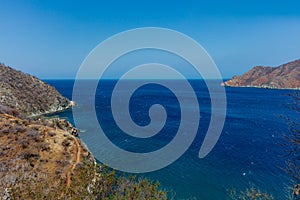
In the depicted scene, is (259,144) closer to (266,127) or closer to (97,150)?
(266,127)

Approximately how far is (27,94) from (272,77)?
157 m

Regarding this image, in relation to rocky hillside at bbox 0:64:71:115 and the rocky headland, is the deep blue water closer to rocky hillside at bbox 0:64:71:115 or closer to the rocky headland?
the rocky headland

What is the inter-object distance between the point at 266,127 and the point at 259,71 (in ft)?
482

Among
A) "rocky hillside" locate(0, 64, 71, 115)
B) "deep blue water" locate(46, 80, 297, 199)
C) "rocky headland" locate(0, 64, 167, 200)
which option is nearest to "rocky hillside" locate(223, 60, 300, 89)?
"deep blue water" locate(46, 80, 297, 199)

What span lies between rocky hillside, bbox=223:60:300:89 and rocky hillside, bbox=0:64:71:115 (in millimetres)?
133696

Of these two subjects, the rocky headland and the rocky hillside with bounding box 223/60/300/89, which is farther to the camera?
the rocky hillside with bounding box 223/60/300/89

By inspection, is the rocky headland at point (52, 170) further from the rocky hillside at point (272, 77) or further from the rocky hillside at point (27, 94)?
the rocky hillside at point (272, 77)

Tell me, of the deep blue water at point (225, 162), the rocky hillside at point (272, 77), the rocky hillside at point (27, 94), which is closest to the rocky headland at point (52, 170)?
the deep blue water at point (225, 162)

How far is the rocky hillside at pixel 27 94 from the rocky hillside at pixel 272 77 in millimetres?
133696

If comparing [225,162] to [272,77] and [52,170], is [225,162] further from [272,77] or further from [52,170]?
[272,77]

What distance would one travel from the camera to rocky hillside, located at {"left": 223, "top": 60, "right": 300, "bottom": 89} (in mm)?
147300

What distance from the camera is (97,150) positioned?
33.5 meters

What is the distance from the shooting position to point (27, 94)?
61.0 meters

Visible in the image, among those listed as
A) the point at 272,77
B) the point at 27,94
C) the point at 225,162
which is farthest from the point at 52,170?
the point at 272,77
